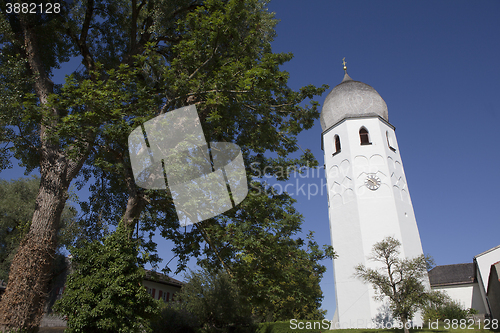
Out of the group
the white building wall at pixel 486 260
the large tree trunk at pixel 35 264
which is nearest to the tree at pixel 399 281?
the white building wall at pixel 486 260

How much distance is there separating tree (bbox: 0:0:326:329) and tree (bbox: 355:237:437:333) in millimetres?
13493

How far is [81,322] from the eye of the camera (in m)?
7.23

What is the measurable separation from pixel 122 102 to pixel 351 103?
2499cm

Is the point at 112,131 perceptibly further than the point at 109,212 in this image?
No

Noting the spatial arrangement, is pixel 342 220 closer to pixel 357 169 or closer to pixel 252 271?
pixel 357 169

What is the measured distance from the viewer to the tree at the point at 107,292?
7.36 m

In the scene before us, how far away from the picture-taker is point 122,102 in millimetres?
9109

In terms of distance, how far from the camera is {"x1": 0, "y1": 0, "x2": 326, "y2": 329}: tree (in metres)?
8.69

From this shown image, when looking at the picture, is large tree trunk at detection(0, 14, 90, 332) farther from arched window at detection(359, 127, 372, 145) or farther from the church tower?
arched window at detection(359, 127, 372, 145)

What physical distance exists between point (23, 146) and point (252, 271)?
833cm

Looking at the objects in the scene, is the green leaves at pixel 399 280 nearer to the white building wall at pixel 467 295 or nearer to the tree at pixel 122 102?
the tree at pixel 122 102

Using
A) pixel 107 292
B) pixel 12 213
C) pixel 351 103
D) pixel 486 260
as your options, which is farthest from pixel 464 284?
pixel 12 213

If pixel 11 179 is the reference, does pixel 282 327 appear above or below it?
below

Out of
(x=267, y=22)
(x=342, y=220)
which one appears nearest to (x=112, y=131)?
(x=267, y=22)
